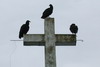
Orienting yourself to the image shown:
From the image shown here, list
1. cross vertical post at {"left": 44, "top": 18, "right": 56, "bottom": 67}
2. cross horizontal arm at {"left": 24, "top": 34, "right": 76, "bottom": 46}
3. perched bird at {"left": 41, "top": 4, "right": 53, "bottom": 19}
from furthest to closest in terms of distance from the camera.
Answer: perched bird at {"left": 41, "top": 4, "right": 53, "bottom": 19} < cross horizontal arm at {"left": 24, "top": 34, "right": 76, "bottom": 46} < cross vertical post at {"left": 44, "top": 18, "right": 56, "bottom": 67}

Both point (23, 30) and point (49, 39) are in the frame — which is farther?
point (23, 30)

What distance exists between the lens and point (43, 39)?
15445 mm

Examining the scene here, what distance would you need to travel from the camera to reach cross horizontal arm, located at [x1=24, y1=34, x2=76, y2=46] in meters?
15.5

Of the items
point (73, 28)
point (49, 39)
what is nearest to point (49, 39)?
point (49, 39)

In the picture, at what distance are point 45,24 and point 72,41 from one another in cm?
112

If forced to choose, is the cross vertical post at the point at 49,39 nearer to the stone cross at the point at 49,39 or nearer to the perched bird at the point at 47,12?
the stone cross at the point at 49,39

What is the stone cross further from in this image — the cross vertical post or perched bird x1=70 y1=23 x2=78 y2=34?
perched bird x1=70 y1=23 x2=78 y2=34

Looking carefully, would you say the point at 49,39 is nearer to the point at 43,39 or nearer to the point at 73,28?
the point at 43,39

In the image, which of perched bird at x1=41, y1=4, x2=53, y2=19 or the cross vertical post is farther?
perched bird at x1=41, y1=4, x2=53, y2=19

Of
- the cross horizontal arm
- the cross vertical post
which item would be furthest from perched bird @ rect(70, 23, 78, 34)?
the cross vertical post

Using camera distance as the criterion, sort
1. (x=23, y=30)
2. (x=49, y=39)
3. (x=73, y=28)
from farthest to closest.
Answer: (x=73, y=28)
(x=23, y=30)
(x=49, y=39)

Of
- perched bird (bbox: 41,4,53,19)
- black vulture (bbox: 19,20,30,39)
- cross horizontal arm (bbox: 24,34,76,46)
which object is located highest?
perched bird (bbox: 41,4,53,19)

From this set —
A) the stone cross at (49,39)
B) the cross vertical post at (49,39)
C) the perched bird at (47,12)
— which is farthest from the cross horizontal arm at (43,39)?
the perched bird at (47,12)

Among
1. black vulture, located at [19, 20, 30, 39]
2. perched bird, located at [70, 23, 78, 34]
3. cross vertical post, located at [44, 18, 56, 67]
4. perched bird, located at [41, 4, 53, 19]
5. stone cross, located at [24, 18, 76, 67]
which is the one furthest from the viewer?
perched bird, located at [70, 23, 78, 34]
